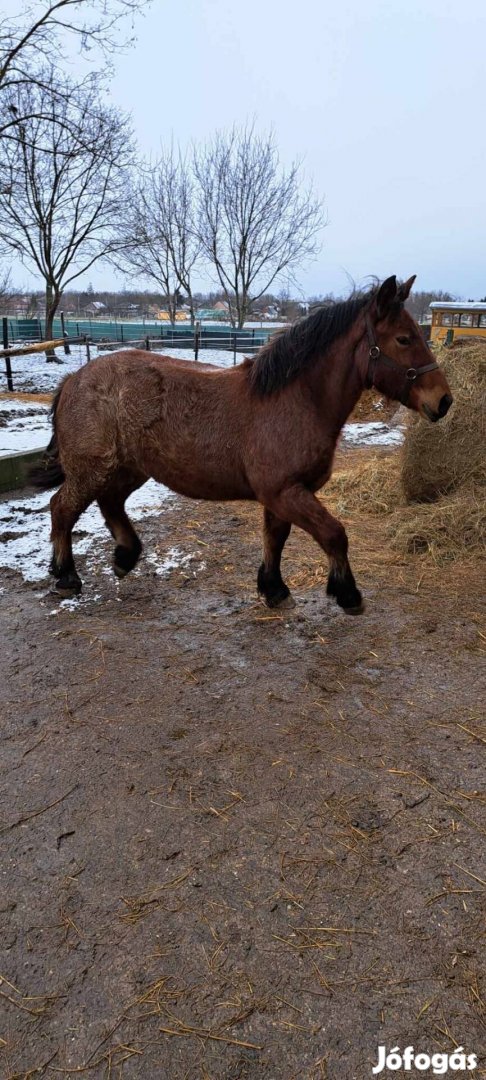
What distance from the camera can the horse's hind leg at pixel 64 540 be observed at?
155 inches

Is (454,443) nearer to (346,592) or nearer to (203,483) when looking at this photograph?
(346,592)

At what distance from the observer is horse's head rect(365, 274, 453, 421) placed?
3.05 meters

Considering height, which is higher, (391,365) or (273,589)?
(391,365)

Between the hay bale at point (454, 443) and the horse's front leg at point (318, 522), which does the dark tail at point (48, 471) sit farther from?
the hay bale at point (454, 443)

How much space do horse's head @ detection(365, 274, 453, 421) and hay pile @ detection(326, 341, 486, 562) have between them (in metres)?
1.91

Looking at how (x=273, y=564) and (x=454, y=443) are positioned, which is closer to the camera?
(x=273, y=564)

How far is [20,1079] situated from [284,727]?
154 centimetres

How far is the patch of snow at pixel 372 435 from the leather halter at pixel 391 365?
5.84 m

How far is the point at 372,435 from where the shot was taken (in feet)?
33.4

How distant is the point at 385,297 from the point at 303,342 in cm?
51

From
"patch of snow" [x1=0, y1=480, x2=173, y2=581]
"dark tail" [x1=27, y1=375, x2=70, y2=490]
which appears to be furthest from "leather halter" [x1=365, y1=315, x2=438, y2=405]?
"patch of snow" [x1=0, y1=480, x2=173, y2=581]

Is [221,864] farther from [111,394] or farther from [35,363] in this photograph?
[35,363]

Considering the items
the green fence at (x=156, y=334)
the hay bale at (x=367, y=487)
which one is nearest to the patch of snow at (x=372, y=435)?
the hay bale at (x=367, y=487)

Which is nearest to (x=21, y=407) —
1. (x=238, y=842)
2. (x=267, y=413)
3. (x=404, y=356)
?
(x=267, y=413)
